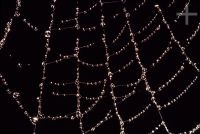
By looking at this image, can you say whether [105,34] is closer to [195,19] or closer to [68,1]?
[68,1]

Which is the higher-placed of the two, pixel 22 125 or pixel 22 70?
pixel 22 70

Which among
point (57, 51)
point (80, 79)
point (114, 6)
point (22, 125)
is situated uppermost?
point (114, 6)

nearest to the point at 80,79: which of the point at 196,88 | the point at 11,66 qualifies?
the point at 11,66

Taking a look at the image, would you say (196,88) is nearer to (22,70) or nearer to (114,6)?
(114,6)

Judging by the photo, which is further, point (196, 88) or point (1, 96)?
point (196, 88)

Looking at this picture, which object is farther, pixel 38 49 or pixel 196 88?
pixel 196 88

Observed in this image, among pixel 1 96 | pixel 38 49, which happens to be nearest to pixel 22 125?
pixel 1 96
